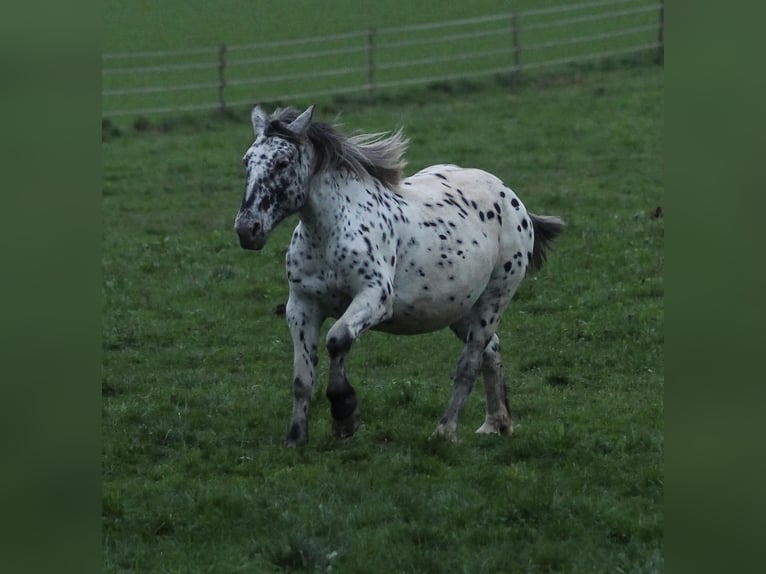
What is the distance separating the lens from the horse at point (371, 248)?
680 cm

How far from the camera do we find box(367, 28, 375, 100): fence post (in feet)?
76.5

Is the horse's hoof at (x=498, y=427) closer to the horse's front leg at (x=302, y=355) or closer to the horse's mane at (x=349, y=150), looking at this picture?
the horse's front leg at (x=302, y=355)

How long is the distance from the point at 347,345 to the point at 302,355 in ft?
1.97

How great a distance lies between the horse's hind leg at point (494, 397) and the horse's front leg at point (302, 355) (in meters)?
1.18

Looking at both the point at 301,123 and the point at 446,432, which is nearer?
the point at 301,123

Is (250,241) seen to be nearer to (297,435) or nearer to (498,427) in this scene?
(297,435)

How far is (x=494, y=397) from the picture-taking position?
782cm

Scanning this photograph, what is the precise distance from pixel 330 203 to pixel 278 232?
302 inches

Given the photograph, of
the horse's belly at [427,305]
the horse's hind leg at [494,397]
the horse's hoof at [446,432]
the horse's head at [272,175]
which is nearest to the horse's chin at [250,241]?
the horse's head at [272,175]

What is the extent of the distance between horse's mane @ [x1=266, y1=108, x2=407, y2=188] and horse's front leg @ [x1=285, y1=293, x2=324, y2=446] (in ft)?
2.76

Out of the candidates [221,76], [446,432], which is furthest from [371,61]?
[446,432]

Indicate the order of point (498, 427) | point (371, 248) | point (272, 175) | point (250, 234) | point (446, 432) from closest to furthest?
point (250, 234)
point (272, 175)
point (371, 248)
point (446, 432)
point (498, 427)
